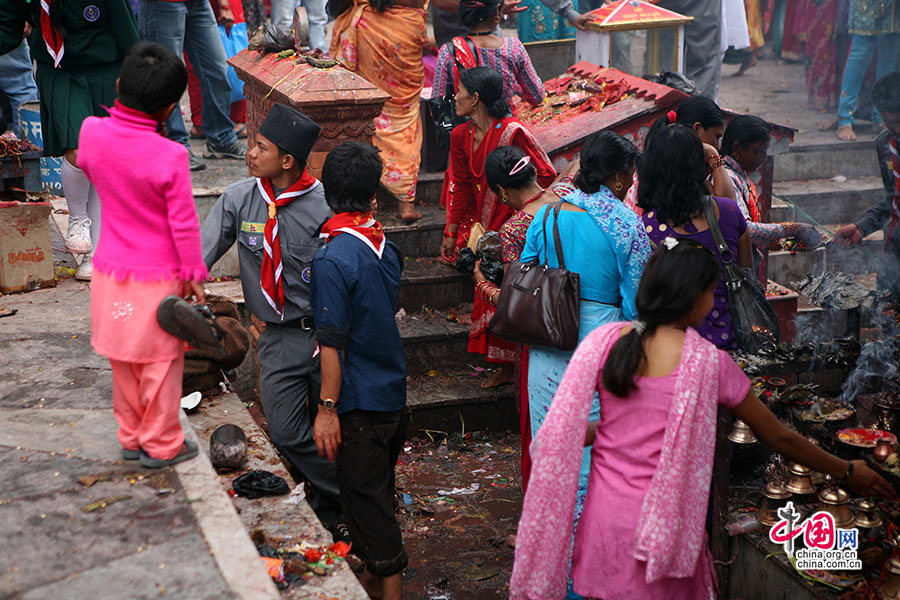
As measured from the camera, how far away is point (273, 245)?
4.56m

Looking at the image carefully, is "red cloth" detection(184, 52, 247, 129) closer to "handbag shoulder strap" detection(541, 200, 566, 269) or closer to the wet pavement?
the wet pavement

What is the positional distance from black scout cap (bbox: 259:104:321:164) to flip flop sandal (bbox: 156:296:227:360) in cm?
113

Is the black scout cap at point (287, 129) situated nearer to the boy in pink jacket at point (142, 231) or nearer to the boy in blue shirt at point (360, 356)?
the boy in blue shirt at point (360, 356)

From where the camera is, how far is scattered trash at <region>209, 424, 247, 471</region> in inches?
181

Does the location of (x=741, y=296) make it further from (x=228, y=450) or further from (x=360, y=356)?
(x=228, y=450)

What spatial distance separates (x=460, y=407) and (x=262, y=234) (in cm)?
238

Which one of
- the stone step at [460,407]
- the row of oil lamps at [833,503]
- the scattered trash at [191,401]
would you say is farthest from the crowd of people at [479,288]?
the scattered trash at [191,401]

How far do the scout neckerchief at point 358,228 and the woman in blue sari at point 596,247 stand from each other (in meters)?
Answer: 0.68

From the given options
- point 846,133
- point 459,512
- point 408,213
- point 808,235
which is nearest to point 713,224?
point 808,235

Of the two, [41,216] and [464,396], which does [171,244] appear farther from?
[464,396]

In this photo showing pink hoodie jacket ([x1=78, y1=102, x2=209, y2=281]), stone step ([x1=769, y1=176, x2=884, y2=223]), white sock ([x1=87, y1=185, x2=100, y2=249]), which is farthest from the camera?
stone step ([x1=769, y1=176, x2=884, y2=223])

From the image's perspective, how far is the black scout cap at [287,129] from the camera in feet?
14.6

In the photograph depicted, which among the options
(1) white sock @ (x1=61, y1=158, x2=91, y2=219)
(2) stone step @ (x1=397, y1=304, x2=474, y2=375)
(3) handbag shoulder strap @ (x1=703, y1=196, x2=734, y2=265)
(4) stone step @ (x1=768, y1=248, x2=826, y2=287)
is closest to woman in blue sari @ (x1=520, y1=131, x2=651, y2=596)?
(3) handbag shoulder strap @ (x1=703, y1=196, x2=734, y2=265)

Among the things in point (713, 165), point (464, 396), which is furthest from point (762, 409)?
point (464, 396)
